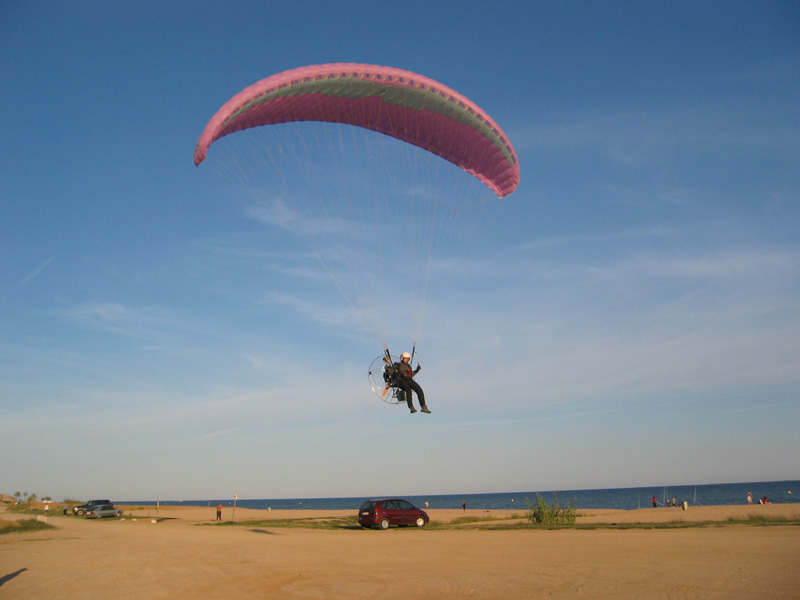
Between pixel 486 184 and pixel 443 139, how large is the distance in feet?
5.64

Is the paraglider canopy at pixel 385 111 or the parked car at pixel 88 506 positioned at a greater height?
the paraglider canopy at pixel 385 111

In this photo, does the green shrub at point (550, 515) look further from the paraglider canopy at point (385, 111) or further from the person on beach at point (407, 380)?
the paraglider canopy at point (385, 111)

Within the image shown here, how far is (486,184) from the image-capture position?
1543cm

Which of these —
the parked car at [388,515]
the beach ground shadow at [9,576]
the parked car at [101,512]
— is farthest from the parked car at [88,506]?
the beach ground shadow at [9,576]

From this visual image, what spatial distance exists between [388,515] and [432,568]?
11.6 metres

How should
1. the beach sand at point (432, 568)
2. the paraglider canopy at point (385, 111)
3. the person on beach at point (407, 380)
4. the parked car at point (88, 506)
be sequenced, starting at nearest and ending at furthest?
the beach sand at point (432, 568), the paraglider canopy at point (385, 111), the person on beach at point (407, 380), the parked car at point (88, 506)

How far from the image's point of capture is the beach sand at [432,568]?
747 cm

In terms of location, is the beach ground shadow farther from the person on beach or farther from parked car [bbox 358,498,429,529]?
parked car [bbox 358,498,429,529]

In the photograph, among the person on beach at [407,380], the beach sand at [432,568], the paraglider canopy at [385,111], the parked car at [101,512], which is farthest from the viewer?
the parked car at [101,512]

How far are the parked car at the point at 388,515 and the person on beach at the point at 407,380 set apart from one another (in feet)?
28.1

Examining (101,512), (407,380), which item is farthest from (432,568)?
(101,512)

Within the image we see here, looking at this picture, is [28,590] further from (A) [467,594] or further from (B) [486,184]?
(B) [486,184]

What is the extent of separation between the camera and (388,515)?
67.9ft

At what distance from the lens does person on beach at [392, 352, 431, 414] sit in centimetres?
1326
